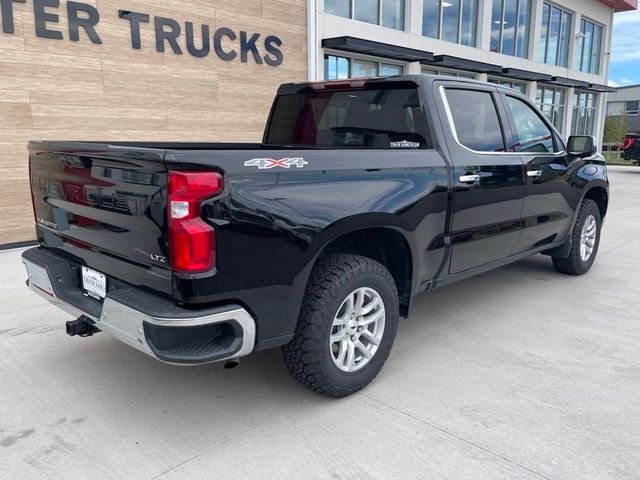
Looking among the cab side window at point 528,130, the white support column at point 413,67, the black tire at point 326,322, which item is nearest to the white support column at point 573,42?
the white support column at point 413,67

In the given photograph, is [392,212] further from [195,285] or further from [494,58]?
[494,58]

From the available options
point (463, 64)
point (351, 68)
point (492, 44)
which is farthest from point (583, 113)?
point (351, 68)

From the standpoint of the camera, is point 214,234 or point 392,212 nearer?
point 214,234

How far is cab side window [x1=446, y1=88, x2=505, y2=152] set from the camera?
3785 mm

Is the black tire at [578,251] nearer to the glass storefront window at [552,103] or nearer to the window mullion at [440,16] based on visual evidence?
the window mullion at [440,16]

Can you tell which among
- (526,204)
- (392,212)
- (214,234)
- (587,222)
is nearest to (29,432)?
(214,234)

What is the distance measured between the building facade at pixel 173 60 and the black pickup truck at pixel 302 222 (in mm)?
3904

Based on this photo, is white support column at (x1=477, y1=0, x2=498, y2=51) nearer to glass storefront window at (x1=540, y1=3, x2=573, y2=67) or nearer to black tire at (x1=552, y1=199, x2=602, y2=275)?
glass storefront window at (x1=540, y1=3, x2=573, y2=67)

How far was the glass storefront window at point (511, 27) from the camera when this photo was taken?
1711cm

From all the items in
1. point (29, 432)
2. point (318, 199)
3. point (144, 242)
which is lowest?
point (29, 432)

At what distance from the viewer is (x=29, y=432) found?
2.75 metres

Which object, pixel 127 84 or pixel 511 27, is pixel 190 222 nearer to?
pixel 127 84

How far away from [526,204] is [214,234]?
3002 mm

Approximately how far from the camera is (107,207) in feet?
8.64
